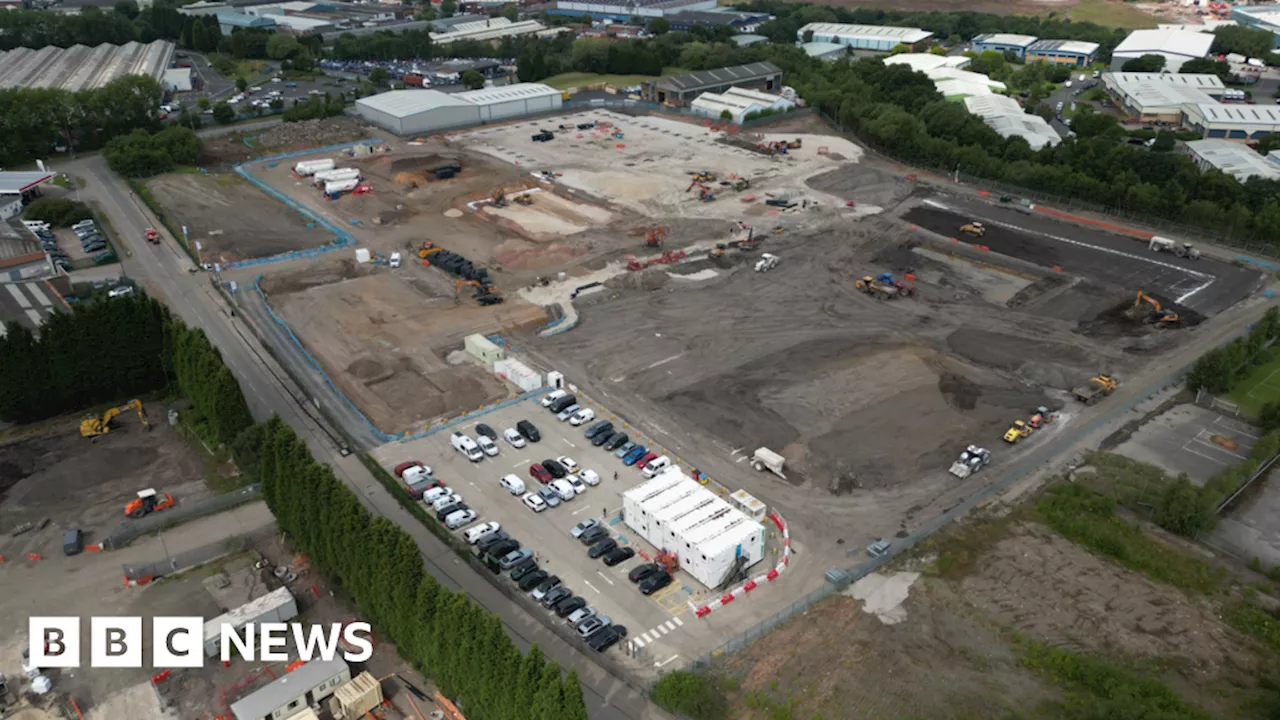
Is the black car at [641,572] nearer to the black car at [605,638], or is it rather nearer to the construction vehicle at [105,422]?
the black car at [605,638]

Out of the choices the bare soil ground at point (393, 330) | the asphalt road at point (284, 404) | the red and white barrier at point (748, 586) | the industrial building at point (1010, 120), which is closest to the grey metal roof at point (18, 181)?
the asphalt road at point (284, 404)

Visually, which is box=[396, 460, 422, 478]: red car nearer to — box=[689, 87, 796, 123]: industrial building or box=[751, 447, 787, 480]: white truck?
box=[751, 447, 787, 480]: white truck

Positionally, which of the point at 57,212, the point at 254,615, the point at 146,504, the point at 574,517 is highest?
the point at 57,212

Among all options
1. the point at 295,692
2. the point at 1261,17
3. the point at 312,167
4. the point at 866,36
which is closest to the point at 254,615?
the point at 295,692

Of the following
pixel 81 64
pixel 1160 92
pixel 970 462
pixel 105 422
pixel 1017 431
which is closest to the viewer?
pixel 970 462

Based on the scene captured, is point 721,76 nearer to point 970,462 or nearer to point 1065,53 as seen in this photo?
point 1065,53

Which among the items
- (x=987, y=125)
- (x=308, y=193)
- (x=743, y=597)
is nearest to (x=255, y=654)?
(x=743, y=597)

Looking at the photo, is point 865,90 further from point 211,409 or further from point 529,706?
point 529,706

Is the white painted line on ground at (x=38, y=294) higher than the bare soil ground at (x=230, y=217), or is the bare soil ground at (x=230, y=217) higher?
the bare soil ground at (x=230, y=217)
